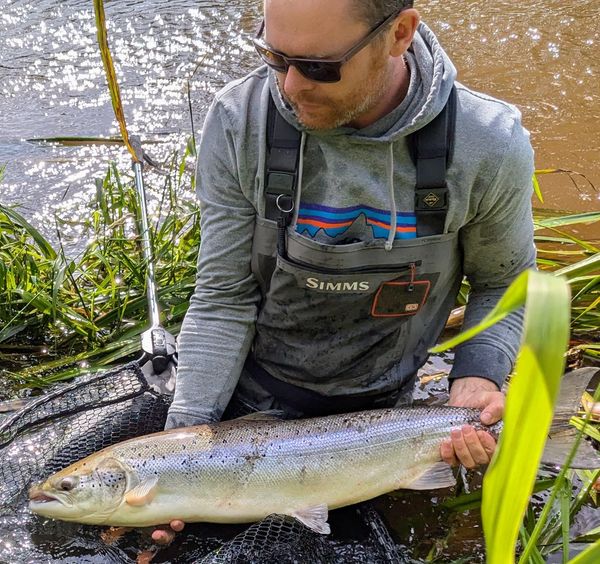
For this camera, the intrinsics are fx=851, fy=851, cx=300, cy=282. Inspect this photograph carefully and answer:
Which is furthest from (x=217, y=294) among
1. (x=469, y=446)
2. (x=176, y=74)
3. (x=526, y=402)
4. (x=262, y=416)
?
(x=176, y=74)

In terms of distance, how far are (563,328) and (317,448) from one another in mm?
2071

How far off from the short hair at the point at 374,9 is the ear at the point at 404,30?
0.12ft

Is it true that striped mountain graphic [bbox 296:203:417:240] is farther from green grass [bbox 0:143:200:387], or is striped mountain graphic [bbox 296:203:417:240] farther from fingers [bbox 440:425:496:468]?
green grass [bbox 0:143:200:387]

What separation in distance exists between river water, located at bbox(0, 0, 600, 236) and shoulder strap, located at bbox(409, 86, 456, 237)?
264cm

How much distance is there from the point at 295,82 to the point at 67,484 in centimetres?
147

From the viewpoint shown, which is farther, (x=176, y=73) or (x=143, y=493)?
(x=176, y=73)

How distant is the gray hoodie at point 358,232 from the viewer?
274cm

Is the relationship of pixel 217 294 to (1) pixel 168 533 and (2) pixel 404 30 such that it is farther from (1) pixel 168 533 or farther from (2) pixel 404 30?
(2) pixel 404 30

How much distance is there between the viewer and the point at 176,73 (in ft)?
24.1

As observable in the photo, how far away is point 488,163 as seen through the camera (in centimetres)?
272

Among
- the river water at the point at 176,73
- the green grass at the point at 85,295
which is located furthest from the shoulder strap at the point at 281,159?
the river water at the point at 176,73

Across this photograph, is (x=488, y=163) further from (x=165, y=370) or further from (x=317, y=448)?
(x=165, y=370)

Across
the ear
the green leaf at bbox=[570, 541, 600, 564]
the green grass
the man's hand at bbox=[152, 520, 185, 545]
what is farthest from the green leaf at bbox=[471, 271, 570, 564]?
the green grass

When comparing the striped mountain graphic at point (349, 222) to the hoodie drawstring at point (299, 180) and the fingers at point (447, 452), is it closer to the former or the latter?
the hoodie drawstring at point (299, 180)
